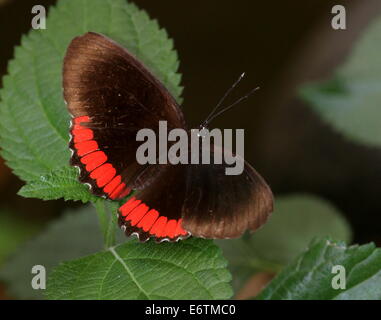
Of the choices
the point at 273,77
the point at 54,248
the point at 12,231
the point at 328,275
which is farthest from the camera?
the point at 273,77

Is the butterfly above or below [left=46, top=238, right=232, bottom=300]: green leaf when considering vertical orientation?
above

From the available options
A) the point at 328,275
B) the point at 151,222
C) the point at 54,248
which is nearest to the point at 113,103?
the point at 151,222

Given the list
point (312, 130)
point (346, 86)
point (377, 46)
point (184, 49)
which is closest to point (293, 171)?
point (312, 130)

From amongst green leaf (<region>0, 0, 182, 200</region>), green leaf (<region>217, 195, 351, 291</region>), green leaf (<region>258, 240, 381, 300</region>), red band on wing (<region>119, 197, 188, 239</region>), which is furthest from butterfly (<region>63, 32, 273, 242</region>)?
green leaf (<region>217, 195, 351, 291</region>)

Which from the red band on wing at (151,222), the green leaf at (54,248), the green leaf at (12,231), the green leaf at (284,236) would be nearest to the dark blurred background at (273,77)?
the green leaf at (12,231)

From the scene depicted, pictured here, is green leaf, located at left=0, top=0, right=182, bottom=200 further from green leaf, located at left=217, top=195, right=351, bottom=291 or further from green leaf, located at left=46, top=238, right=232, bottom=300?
green leaf, located at left=217, top=195, right=351, bottom=291

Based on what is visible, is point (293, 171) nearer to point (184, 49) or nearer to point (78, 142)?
point (184, 49)

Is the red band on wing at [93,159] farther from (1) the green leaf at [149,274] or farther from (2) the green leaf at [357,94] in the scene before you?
(2) the green leaf at [357,94]

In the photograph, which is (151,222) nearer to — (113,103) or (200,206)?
(200,206)
